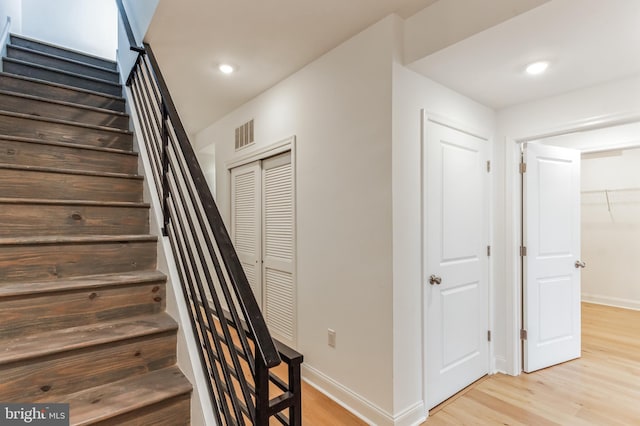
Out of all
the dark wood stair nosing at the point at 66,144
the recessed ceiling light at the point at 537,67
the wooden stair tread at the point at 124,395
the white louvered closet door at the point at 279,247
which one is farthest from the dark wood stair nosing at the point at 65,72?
the recessed ceiling light at the point at 537,67

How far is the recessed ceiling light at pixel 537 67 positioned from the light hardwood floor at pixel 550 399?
226 centimetres

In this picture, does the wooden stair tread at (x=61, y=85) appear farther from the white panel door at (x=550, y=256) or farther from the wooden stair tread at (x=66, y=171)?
the white panel door at (x=550, y=256)

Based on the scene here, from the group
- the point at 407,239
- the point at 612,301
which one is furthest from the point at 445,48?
the point at 612,301

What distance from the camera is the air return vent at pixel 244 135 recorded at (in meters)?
3.33

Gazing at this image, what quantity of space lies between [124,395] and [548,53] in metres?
2.74

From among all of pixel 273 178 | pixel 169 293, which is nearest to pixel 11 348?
pixel 169 293

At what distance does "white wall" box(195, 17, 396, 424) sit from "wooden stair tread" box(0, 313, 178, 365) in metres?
1.17

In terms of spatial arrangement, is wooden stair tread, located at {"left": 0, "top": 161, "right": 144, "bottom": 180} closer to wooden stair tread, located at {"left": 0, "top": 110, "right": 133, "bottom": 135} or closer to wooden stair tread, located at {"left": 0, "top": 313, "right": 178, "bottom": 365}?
wooden stair tread, located at {"left": 0, "top": 110, "right": 133, "bottom": 135}

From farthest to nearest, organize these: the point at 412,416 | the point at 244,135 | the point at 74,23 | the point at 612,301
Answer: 1. the point at 612,301
2. the point at 74,23
3. the point at 244,135
4. the point at 412,416

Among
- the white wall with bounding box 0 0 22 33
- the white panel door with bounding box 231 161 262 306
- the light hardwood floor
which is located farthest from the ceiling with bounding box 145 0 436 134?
the light hardwood floor

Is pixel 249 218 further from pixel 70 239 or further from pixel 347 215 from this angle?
pixel 70 239

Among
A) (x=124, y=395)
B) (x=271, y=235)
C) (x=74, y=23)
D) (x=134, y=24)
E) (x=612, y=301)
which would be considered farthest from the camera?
(x=612, y=301)

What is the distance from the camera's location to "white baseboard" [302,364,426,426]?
192 centimetres

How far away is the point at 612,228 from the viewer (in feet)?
15.3
